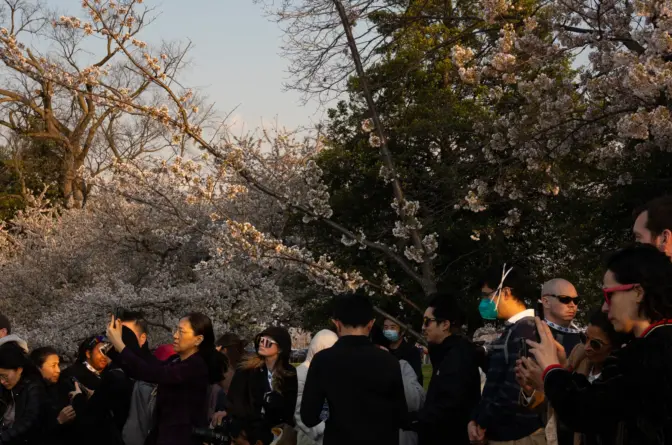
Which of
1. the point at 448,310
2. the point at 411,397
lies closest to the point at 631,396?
the point at 448,310

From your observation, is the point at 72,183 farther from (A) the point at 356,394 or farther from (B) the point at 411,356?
(A) the point at 356,394

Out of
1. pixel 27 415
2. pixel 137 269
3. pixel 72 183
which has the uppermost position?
pixel 72 183

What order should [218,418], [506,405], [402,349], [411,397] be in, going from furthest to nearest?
1. [402,349]
2. [218,418]
3. [411,397]
4. [506,405]

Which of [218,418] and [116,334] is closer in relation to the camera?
[116,334]

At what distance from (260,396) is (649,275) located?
4.10 m

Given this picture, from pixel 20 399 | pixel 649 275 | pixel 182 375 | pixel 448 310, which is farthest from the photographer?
pixel 20 399

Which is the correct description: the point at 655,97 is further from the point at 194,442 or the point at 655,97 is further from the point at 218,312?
the point at 218,312

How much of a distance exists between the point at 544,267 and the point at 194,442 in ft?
32.4

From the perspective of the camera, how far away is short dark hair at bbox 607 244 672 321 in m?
3.14

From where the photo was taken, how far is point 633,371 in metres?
3.04

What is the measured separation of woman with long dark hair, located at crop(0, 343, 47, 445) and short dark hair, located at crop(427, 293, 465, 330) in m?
3.28

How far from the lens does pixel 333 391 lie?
209 inches

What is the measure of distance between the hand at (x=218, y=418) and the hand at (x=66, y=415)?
1.21 meters

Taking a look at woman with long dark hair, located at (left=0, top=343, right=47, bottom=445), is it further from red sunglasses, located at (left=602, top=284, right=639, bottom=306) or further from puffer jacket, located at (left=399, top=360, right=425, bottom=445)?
red sunglasses, located at (left=602, top=284, right=639, bottom=306)
